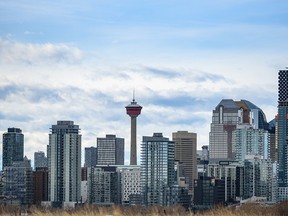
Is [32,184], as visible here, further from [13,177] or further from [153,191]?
[153,191]

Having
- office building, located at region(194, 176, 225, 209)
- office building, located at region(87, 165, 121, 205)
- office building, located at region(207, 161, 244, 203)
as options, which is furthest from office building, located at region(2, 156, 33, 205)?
office building, located at region(207, 161, 244, 203)

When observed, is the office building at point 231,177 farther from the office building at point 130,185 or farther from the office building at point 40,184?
the office building at point 40,184

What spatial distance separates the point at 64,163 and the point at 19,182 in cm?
1107

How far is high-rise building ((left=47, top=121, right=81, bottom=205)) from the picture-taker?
171163 mm

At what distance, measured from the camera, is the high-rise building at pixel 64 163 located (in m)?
171

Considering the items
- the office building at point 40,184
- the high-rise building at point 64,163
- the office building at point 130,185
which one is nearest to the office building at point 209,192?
the office building at point 130,185

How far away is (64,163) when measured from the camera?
7205 inches

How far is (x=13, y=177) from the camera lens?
181750 millimetres

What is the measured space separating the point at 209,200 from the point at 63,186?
30659 millimetres

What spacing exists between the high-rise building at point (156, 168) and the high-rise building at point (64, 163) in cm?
1426

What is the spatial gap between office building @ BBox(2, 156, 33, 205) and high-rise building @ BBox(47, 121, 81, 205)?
4.45 metres

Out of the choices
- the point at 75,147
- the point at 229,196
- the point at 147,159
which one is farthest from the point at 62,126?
the point at 229,196

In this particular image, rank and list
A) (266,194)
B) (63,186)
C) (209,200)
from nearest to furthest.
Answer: (209,200) → (63,186) → (266,194)

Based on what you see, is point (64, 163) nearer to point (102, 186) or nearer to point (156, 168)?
point (102, 186)
